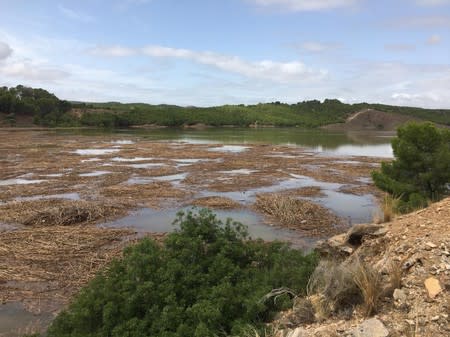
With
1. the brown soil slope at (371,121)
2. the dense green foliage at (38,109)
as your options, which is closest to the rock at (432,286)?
the dense green foliage at (38,109)

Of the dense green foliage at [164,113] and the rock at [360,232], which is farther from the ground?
the dense green foliage at [164,113]

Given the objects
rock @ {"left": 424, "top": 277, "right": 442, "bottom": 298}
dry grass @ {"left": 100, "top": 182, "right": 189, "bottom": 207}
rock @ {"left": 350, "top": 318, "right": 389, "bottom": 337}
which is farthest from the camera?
dry grass @ {"left": 100, "top": 182, "right": 189, "bottom": 207}

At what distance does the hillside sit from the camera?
13.6 ft

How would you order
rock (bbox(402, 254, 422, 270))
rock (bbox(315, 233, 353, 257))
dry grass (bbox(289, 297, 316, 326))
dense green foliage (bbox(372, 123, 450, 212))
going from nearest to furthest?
rock (bbox(402, 254, 422, 270))
dry grass (bbox(289, 297, 316, 326))
rock (bbox(315, 233, 353, 257))
dense green foliage (bbox(372, 123, 450, 212))

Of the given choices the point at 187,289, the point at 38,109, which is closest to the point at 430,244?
the point at 187,289

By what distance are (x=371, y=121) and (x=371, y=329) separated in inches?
5969

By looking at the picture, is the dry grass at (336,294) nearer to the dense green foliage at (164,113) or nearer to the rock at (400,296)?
the rock at (400,296)

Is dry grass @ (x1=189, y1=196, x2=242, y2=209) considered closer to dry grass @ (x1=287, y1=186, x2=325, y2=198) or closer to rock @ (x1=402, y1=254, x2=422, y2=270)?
dry grass @ (x1=287, y1=186, x2=325, y2=198)

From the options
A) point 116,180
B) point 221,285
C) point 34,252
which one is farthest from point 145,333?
point 116,180

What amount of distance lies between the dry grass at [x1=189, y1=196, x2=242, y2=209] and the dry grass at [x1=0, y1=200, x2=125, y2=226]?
11.1 feet

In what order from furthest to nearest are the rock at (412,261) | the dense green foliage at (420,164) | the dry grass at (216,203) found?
the dry grass at (216,203) < the dense green foliage at (420,164) < the rock at (412,261)

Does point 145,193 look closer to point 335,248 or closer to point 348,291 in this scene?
point 335,248

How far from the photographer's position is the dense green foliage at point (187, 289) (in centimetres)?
532

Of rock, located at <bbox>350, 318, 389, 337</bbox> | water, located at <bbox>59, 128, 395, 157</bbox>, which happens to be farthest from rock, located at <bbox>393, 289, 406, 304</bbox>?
water, located at <bbox>59, 128, 395, 157</bbox>
